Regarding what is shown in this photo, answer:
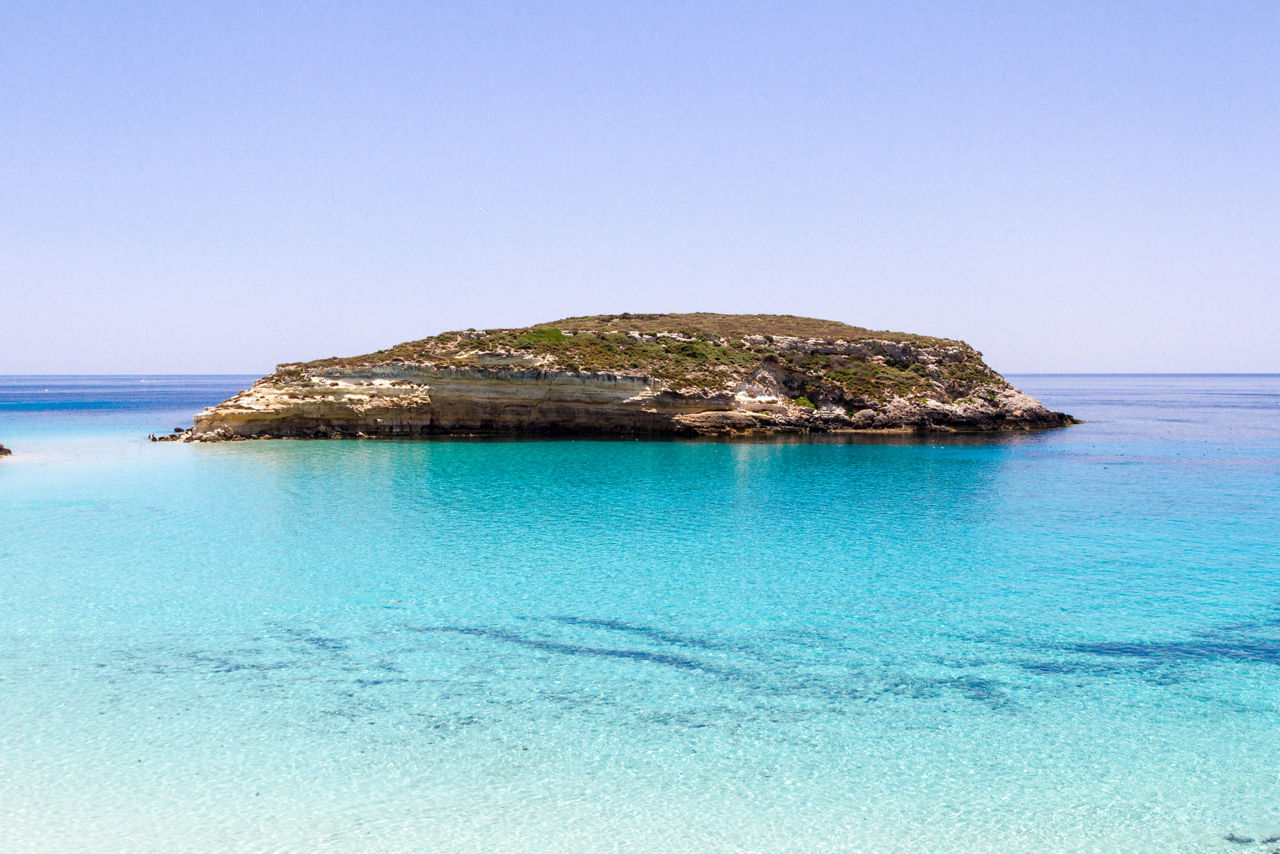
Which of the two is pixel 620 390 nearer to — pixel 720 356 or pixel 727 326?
pixel 720 356

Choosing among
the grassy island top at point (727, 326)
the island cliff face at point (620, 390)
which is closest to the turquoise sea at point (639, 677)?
the island cliff face at point (620, 390)

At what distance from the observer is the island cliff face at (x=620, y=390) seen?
58844 mm

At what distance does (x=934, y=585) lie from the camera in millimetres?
20250

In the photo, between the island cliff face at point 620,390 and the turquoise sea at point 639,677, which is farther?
the island cliff face at point 620,390

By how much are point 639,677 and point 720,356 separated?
53.6 m

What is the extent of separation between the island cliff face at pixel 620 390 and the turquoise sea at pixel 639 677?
91.2 ft

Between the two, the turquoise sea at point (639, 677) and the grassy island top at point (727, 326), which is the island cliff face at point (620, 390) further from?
the turquoise sea at point (639, 677)

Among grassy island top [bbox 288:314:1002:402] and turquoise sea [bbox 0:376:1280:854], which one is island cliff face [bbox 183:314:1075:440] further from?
turquoise sea [bbox 0:376:1280:854]

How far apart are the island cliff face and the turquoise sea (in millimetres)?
27789

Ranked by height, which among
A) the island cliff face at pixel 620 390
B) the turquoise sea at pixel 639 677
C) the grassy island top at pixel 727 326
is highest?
the grassy island top at pixel 727 326

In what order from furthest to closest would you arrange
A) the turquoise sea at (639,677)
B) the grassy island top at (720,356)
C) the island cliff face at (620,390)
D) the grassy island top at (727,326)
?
the grassy island top at (727,326) < the grassy island top at (720,356) < the island cliff face at (620,390) < the turquoise sea at (639,677)

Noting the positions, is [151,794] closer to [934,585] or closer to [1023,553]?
[934,585]

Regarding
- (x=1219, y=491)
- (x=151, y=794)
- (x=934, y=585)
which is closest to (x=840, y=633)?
(x=934, y=585)

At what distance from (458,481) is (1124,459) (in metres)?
36.2
